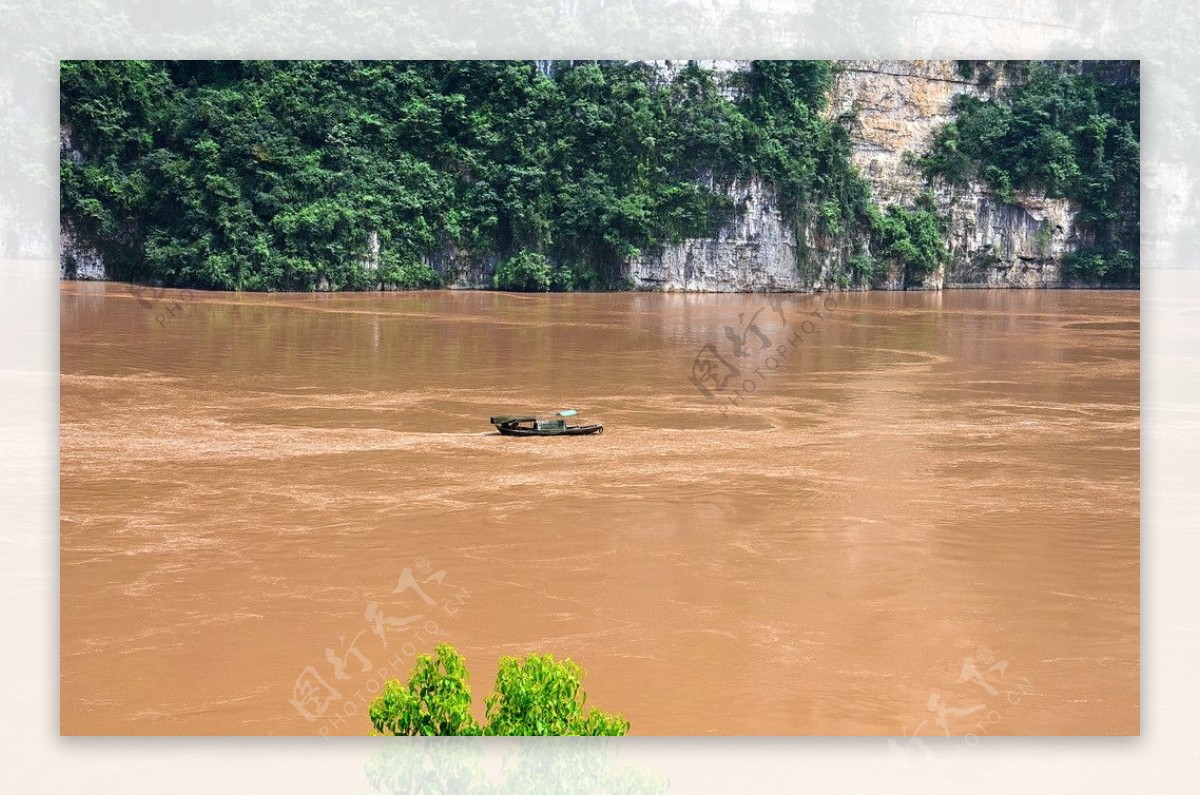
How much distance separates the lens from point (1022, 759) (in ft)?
13.3

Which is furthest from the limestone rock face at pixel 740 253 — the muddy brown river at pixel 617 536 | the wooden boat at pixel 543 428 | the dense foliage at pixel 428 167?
the wooden boat at pixel 543 428

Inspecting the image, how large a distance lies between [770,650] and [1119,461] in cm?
434

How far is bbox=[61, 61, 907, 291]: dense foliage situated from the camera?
18.0 meters

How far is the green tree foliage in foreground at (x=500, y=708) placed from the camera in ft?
10.6

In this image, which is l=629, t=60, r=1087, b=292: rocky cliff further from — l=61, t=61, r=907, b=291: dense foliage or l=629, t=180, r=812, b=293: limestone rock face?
l=61, t=61, r=907, b=291: dense foliage

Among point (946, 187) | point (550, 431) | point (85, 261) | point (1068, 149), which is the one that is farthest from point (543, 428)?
point (946, 187)

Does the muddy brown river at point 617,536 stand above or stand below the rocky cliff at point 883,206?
below

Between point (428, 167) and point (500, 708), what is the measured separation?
54.9ft

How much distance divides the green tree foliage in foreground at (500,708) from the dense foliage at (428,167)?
50.4 feet

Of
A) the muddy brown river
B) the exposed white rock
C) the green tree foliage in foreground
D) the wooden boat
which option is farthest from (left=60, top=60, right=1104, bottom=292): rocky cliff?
the green tree foliage in foreground

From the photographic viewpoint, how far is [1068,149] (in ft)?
60.7

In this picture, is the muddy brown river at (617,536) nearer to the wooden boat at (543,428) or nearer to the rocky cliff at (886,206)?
the wooden boat at (543,428)

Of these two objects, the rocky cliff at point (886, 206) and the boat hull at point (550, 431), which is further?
the rocky cliff at point (886, 206)

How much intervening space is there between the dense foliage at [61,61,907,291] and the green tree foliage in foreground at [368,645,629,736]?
605 inches
